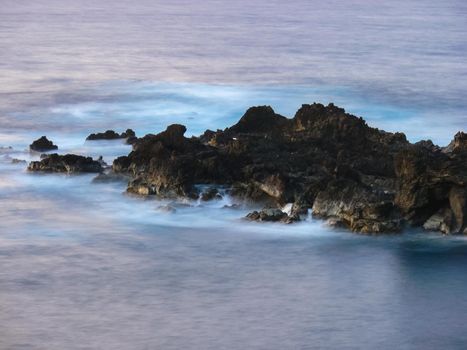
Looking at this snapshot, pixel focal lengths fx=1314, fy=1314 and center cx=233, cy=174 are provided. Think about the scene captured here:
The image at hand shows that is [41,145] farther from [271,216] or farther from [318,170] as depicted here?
[271,216]

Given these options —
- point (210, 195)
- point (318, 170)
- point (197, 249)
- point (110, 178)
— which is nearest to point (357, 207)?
point (318, 170)

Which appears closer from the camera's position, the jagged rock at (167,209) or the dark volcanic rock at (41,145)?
the jagged rock at (167,209)

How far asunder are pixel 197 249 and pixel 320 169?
8.59 feet

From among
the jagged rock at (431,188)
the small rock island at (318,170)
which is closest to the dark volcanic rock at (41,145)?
the small rock island at (318,170)

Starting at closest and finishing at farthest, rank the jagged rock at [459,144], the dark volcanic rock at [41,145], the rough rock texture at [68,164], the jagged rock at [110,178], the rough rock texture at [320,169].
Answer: the rough rock texture at [320,169], the jagged rock at [459,144], the jagged rock at [110,178], the rough rock texture at [68,164], the dark volcanic rock at [41,145]

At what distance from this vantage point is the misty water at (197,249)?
14852 millimetres

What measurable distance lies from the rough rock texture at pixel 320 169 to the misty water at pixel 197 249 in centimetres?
32

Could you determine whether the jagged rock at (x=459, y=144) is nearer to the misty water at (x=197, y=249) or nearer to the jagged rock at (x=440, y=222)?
the jagged rock at (x=440, y=222)

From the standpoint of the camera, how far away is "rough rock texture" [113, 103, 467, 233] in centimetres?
1797

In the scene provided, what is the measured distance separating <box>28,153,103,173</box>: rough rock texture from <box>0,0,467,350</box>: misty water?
0.57 ft

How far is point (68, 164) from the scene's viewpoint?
71.1 ft

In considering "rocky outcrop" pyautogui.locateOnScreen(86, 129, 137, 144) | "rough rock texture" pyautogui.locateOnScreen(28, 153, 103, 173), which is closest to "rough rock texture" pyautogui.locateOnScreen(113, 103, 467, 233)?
"rough rock texture" pyautogui.locateOnScreen(28, 153, 103, 173)

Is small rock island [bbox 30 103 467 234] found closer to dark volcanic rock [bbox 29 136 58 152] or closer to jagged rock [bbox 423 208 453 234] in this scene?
jagged rock [bbox 423 208 453 234]

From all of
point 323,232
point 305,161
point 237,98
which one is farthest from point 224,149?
point 237,98
